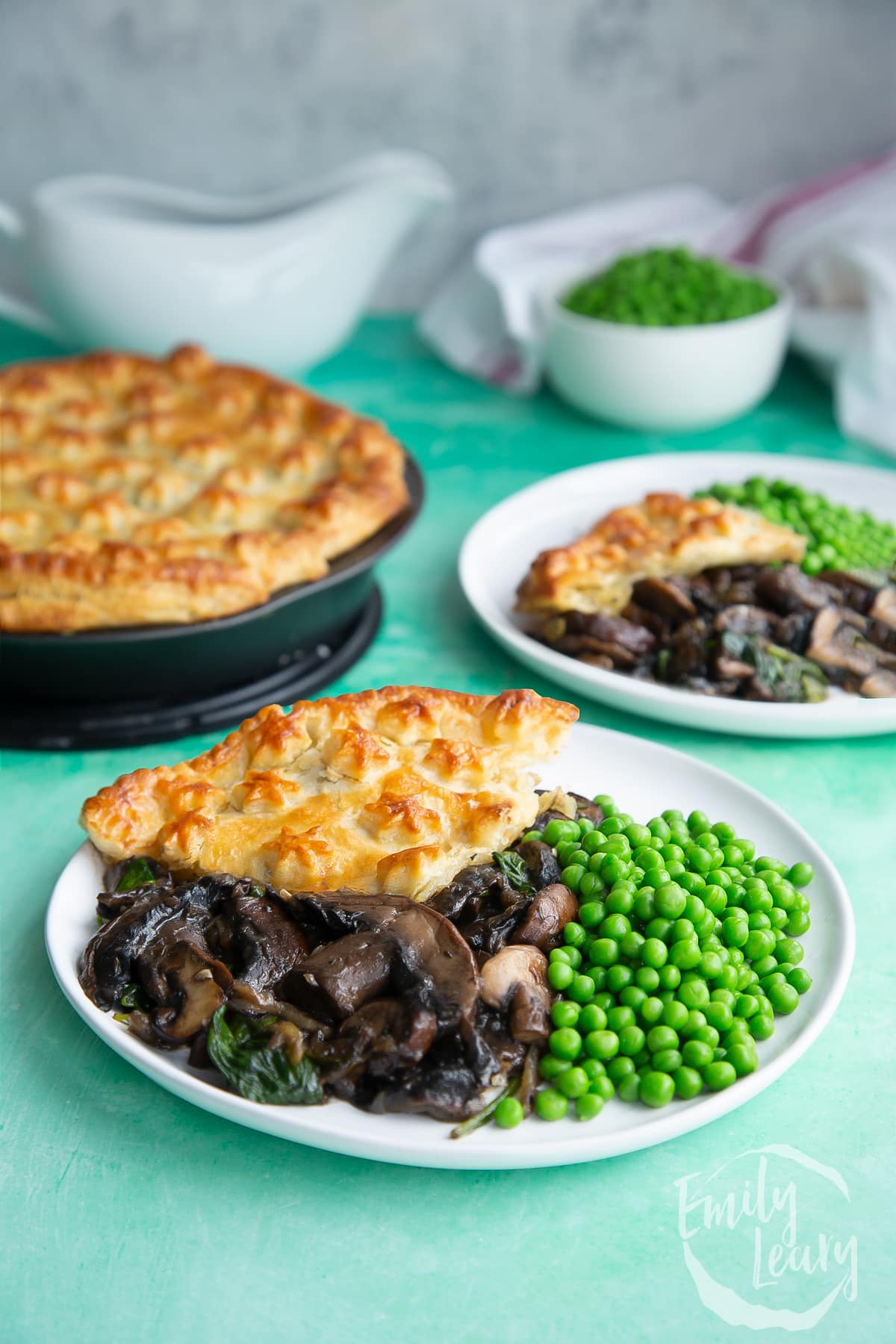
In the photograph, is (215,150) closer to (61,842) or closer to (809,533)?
(809,533)

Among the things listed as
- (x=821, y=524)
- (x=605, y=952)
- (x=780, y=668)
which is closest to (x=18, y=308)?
(x=821, y=524)

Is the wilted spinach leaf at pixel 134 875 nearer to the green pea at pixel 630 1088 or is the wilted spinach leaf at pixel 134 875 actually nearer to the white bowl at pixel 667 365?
the green pea at pixel 630 1088

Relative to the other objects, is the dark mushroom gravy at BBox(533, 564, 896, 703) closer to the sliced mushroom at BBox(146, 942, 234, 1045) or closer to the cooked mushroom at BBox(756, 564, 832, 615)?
the cooked mushroom at BBox(756, 564, 832, 615)

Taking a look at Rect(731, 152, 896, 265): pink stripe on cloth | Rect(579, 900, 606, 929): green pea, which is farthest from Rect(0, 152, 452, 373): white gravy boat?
Rect(579, 900, 606, 929): green pea

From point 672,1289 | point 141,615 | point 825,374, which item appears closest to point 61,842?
point 141,615

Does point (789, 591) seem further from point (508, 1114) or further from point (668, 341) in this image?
point (508, 1114)

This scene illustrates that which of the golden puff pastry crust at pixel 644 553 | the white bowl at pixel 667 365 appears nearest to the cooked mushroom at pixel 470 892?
the golden puff pastry crust at pixel 644 553

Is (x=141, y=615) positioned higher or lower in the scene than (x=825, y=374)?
higher
